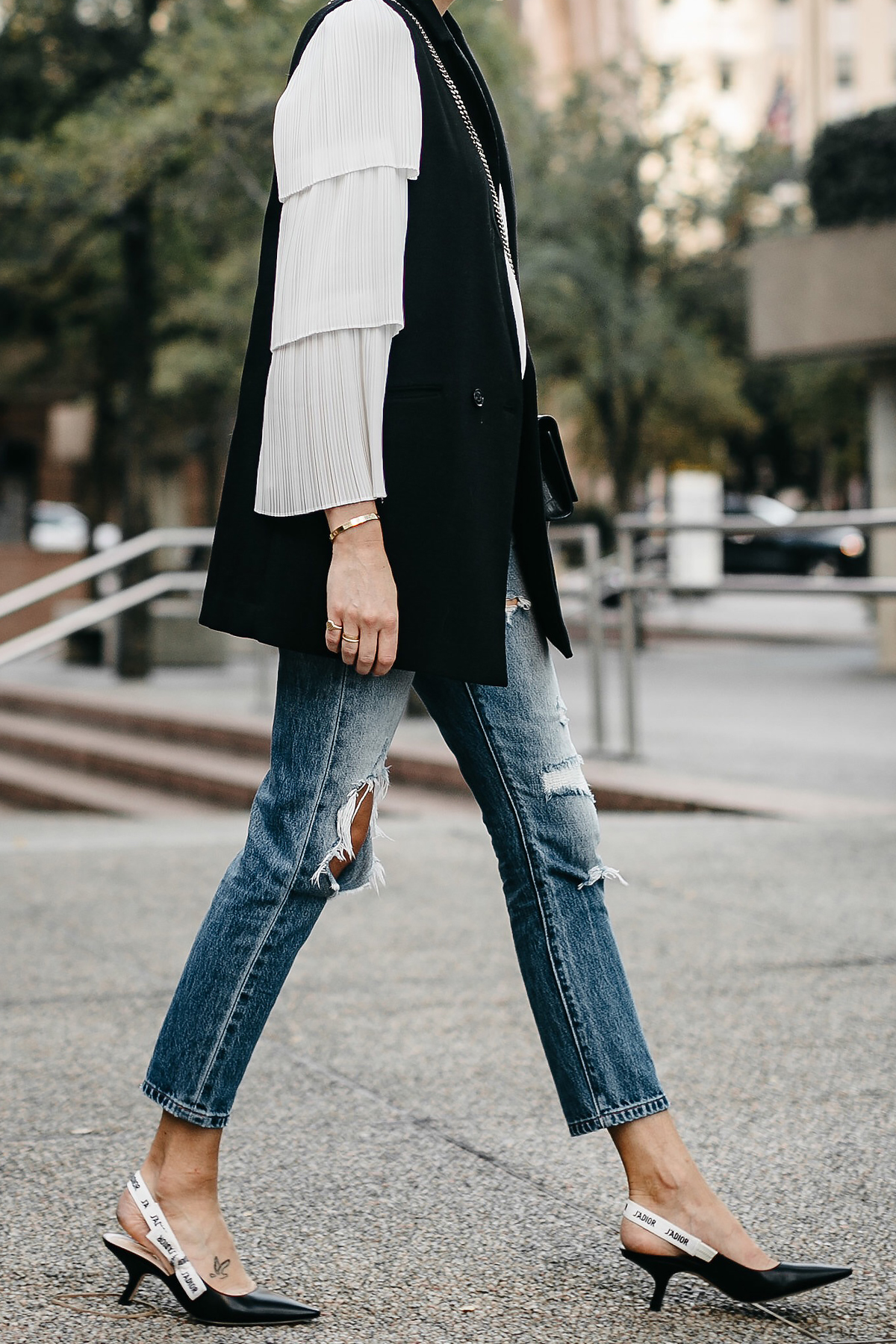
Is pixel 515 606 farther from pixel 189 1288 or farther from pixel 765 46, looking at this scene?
pixel 765 46

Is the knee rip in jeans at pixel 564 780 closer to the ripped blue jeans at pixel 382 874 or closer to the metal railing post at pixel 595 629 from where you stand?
the ripped blue jeans at pixel 382 874

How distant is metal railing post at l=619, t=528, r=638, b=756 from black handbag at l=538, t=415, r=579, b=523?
212 inches

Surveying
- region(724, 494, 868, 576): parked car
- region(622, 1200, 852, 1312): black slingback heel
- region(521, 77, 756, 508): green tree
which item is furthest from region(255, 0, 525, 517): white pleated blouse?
region(724, 494, 868, 576): parked car

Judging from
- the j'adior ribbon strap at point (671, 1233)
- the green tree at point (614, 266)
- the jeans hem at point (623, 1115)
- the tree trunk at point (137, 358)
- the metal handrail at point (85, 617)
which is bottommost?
the j'adior ribbon strap at point (671, 1233)

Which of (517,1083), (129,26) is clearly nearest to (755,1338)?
(517,1083)

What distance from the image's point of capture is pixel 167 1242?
2092 millimetres

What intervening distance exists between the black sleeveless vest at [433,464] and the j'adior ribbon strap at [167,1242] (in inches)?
28.5

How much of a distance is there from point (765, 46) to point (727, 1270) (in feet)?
284

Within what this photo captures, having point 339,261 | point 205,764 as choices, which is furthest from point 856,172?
point 339,261

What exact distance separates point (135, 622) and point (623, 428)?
44.0ft

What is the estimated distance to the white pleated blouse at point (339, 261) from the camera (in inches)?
79.4

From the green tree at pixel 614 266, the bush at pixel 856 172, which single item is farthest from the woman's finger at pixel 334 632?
the green tree at pixel 614 266

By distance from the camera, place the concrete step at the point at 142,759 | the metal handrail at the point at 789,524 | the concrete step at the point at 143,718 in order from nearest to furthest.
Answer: the metal handrail at the point at 789,524 → the concrete step at the point at 142,759 → the concrete step at the point at 143,718

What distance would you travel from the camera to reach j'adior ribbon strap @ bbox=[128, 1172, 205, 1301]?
6.81ft
